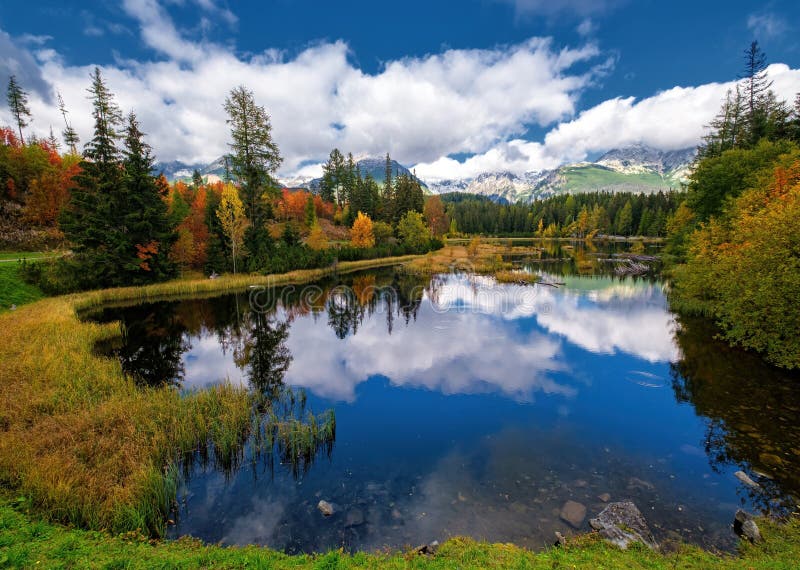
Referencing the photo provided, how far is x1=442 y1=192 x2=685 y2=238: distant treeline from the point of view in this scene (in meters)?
157

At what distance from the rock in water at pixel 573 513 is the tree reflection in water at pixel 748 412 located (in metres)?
5.34

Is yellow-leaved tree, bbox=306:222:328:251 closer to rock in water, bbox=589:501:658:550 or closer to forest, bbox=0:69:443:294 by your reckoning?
forest, bbox=0:69:443:294

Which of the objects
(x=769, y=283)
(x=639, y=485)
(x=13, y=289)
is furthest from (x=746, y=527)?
(x=13, y=289)

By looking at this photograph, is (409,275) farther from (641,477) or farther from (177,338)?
(641,477)

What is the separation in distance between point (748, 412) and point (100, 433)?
27110mm

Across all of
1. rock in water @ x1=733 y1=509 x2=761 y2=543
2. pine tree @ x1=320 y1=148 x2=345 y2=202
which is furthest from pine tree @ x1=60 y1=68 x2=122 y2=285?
pine tree @ x1=320 y1=148 x2=345 y2=202

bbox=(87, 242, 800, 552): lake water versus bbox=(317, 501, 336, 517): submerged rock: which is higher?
bbox=(317, 501, 336, 517): submerged rock

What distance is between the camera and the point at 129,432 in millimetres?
12422

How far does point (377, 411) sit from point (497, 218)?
635ft

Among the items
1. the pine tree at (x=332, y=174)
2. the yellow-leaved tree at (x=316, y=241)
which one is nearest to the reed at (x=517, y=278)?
the yellow-leaved tree at (x=316, y=241)

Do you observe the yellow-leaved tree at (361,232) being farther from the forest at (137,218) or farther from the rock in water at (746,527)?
the rock in water at (746,527)

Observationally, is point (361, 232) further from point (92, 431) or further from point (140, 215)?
point (92, 431)

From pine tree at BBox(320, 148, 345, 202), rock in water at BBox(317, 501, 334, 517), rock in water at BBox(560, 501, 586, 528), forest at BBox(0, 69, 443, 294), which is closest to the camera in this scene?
rock in water at BBox(560, 501, 586, 528)

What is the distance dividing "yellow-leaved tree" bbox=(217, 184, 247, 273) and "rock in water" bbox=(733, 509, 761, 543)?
5076 centimetres
